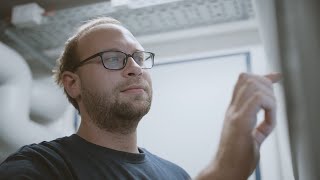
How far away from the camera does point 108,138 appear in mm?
1292

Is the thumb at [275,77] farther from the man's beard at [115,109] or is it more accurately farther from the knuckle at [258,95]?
the man's beard at [115,109]

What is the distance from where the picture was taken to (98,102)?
129 cm

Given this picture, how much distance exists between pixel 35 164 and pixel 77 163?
0.43 ft

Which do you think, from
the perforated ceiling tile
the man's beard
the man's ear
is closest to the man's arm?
the man's beard

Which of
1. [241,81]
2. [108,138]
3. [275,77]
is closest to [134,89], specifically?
[108,138]

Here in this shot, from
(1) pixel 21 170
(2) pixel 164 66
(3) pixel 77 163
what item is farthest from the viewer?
(2) pixel 164 66

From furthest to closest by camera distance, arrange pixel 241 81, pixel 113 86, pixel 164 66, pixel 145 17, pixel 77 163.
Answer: pixel 164 66, pixel 145 17, pixel 113 86, pixel 77 163, pixel 241 81

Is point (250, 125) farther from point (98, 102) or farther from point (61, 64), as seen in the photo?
point (61, 64)

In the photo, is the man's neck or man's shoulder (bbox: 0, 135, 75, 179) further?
the man's neck

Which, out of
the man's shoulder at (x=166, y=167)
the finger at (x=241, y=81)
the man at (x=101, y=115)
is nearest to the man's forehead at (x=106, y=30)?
the man at (x=101, y=115)

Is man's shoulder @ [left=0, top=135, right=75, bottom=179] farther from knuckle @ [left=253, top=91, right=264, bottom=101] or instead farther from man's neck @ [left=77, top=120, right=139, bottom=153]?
knuckle @ [left=253, top=91, right=264, bottom=101]

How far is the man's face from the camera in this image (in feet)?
4.09

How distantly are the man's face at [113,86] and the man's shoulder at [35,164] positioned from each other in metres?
0.24

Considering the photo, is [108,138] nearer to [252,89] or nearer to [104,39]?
[104,39]
